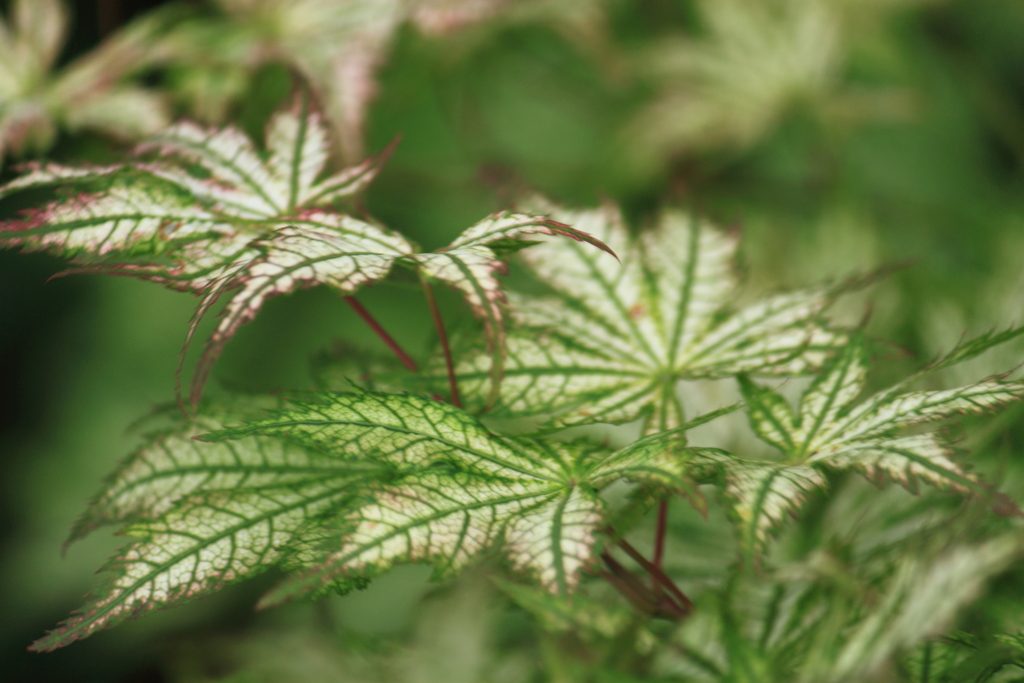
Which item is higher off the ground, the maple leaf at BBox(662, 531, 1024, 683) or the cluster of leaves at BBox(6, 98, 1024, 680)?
the cluster of leaves at BBox(6, 98, 1024, 680)

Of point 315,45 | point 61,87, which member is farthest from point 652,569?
point 61,87

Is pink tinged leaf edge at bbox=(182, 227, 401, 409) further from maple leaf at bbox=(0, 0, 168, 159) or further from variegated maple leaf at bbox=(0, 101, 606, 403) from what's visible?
maple leaf at bbox=(0, 0, 168, 159)

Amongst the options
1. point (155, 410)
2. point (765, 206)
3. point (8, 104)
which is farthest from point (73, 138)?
point (765, 206)

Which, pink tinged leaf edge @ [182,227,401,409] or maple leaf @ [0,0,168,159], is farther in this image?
maple leaf @ [0,0,168,159]

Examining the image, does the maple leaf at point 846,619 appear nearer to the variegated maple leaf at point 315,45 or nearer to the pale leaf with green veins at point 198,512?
the pale leaf with green veins at point 198,512

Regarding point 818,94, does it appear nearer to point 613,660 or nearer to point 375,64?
point 375,64

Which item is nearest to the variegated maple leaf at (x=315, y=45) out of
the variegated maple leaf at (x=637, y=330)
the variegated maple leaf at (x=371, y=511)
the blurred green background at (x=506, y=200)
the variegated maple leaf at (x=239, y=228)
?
the blurred green background at (x=506, y=200)

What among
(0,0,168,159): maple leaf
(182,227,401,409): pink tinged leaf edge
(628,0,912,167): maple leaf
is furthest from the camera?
(628,0,912,167): maple leaf

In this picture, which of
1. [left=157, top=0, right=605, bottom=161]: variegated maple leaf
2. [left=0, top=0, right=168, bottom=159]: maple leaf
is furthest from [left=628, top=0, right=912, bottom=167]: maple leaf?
[left=0, top=0, right=168, bottom=159]: maple leaf

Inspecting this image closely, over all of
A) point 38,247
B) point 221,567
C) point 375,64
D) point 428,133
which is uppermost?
point 428,133
